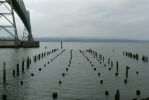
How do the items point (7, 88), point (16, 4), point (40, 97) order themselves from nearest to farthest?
1. point (40, 97)
2. point (7, 88)
3. point (16, 4)

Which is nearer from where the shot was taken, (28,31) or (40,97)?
(40,97)

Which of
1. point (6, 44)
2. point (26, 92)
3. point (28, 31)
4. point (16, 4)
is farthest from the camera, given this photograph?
point (28, 31)

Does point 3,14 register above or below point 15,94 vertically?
above

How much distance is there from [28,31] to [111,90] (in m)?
90.0

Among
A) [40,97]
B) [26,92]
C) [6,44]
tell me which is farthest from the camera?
[6,44]

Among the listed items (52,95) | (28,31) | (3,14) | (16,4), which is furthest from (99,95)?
(28,31)

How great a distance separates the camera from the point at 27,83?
123ft

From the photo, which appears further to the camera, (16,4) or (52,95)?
(16,4)

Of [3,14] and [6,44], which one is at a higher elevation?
[3,14]

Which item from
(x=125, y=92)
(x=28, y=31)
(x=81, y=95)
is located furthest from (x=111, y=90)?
(x=28, y=31)

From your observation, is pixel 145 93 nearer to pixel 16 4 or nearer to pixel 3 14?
pixel 16 4

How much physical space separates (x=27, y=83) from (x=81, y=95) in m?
8.93

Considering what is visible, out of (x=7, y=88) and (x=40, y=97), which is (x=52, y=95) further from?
(x=7, y=88)

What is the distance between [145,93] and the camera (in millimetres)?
31953
